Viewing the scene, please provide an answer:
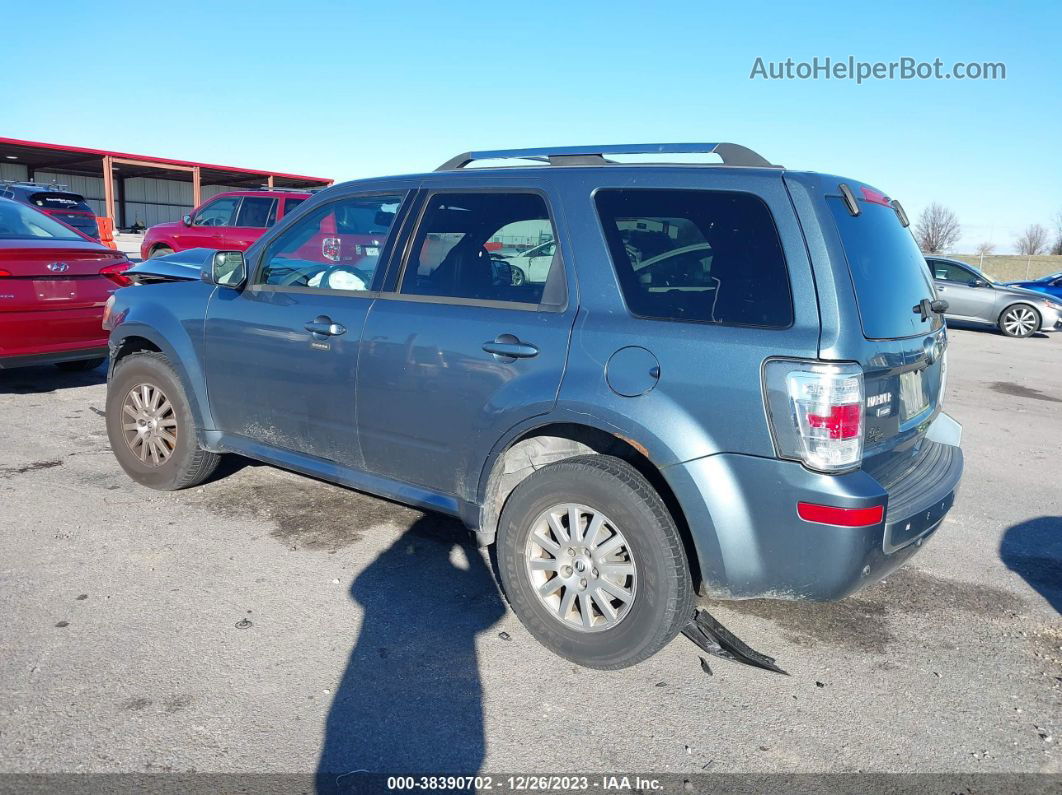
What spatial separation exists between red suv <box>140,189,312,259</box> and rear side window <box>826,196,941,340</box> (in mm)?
12586

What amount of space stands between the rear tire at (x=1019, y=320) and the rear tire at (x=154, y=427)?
54.4 ft

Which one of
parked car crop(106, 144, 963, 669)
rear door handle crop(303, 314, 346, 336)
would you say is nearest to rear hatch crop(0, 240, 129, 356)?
parked car crop(106, 144, 963, 669)

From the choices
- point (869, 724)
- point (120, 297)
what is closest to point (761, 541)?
point (869, 724)

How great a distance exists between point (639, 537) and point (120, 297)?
149 inches

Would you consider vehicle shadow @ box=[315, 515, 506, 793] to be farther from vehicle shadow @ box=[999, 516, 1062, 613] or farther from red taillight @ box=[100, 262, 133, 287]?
red taillight @ box=[100, 262, 133, 287]

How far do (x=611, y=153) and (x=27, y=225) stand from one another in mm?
6211

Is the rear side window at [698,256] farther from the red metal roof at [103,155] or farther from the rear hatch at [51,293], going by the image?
the red metal roof at [103,155]

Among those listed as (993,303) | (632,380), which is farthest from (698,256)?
(993,303)

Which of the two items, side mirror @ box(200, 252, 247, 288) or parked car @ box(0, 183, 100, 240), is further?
parked car @ box(0, 183, 100, 240)

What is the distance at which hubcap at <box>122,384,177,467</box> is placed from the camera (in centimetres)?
476

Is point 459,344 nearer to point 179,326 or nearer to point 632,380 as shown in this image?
point 632,380

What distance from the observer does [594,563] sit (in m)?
3.10

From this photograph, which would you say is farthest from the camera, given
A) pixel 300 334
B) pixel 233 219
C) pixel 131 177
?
pixel 131 177

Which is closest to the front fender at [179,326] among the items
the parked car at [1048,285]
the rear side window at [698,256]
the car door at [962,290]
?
the rear side window at [698,256]
